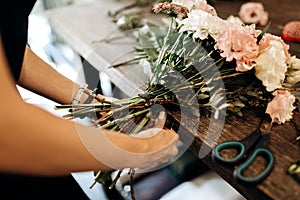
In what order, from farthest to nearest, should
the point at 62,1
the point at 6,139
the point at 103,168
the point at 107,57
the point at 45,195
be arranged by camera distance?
the point at 62,1 < the point at 107,57 < the point at 45,195 < the point at 103,168 < the point at 6,139

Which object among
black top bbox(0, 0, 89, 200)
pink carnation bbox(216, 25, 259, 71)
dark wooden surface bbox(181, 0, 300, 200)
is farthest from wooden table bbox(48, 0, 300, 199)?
black top bbox(0, 0, 89, 200)

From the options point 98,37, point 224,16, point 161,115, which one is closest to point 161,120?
point 161,115

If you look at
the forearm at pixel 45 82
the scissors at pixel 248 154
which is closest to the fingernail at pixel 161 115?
the scissors at pixel 248 154

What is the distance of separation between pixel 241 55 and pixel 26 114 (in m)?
0.46

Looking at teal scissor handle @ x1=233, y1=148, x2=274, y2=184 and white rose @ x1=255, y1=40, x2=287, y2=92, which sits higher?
white rose @ x1=255, y1=40, x2=287, y2=92

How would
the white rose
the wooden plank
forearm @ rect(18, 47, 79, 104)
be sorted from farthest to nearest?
the wooden plank
forearm @ rect(18, 47, 79, 104)
the white rose

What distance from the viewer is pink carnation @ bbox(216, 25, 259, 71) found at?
69 cm

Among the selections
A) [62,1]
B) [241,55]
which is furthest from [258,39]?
[62,1]

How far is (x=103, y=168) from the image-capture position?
57 centimetres

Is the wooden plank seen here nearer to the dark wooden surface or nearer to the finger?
the finger

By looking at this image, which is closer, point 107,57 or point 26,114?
point 26,114

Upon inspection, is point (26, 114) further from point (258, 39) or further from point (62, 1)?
point (62, 1)

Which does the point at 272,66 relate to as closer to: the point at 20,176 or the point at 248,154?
the point at 248,154

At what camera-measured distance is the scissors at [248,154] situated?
57 cm
